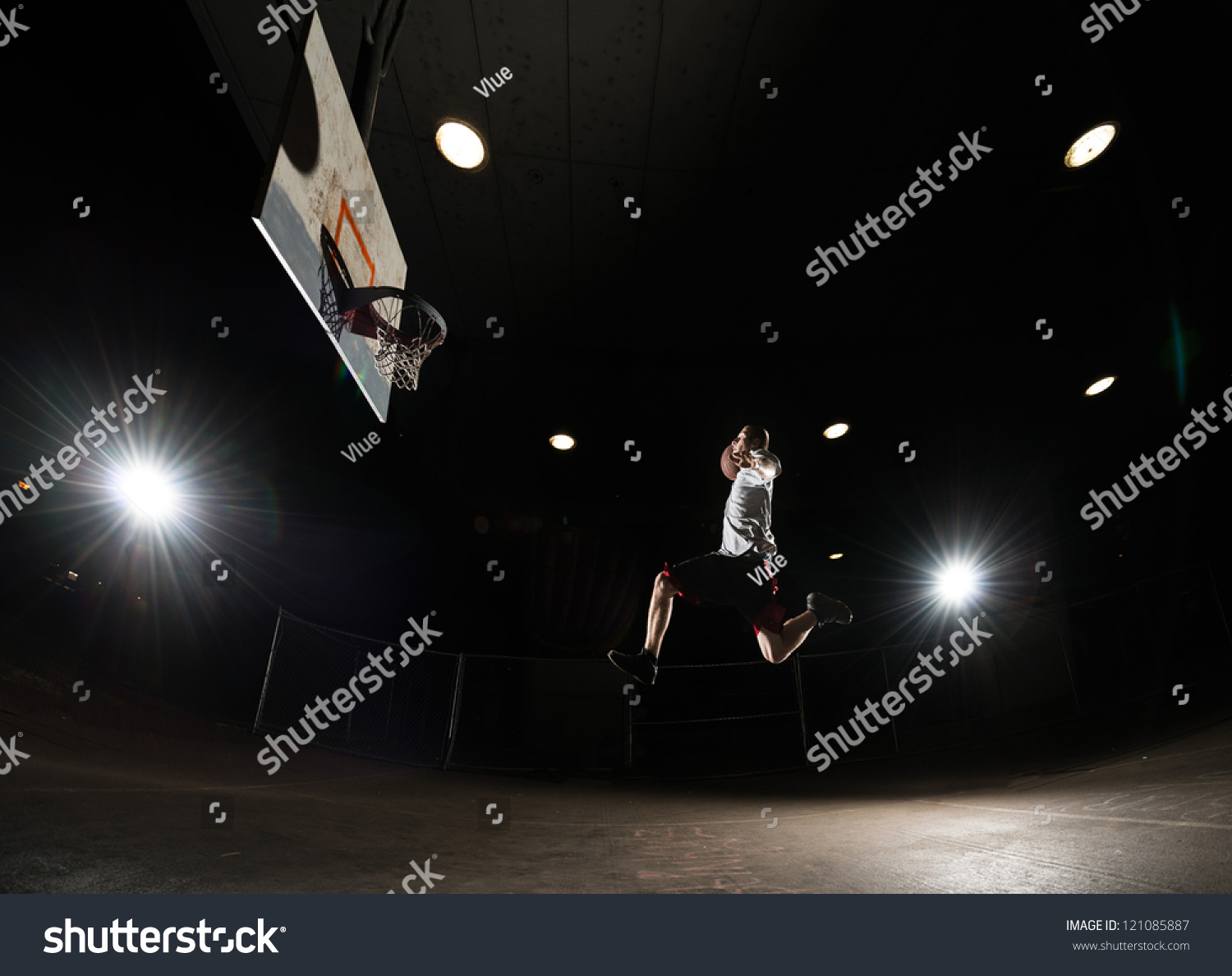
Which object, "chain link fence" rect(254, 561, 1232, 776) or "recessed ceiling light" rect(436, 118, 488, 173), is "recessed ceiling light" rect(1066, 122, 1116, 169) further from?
"chain link fence" rect(254, 561, 1232, 776)

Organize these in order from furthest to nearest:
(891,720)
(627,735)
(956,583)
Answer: (956,583), (891,720), (627,735)

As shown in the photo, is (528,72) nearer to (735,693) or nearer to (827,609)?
(827,609)

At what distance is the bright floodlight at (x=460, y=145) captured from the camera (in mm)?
3916

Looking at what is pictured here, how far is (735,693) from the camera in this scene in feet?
30.7

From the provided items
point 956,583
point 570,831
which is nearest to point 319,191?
point 570,831

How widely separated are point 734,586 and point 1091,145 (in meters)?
4.21

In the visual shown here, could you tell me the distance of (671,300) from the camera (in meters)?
5.39

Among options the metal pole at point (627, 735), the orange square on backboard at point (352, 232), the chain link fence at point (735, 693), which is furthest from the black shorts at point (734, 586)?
the metal pole at point (627, 735)

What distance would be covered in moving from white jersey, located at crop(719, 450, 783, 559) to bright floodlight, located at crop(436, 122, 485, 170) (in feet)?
9.81

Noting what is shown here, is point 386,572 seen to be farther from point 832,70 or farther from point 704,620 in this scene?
point 832,70

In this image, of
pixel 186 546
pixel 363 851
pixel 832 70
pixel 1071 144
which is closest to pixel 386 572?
pixel 186 546

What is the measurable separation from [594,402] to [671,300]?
179 centimetres

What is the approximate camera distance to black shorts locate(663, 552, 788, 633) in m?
3.92

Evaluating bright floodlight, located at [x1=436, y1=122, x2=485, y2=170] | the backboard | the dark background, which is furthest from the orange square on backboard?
the dark background
